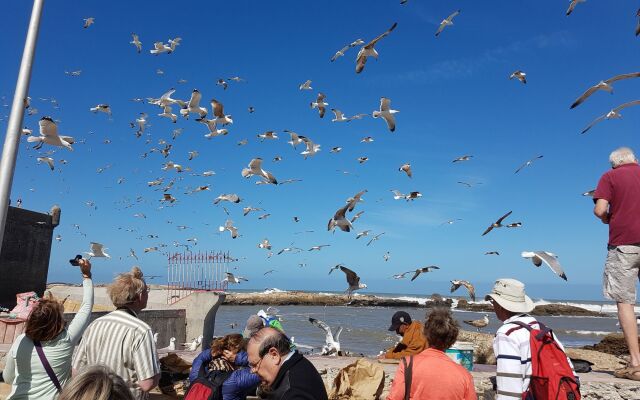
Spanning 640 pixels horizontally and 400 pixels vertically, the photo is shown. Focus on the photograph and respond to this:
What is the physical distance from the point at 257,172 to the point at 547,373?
8.95 metres

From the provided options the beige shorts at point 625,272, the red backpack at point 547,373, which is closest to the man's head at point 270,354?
the red backpack at point 547,373

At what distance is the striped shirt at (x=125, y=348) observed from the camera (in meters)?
2.74

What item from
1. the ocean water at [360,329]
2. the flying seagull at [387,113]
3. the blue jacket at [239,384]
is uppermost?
the flying seagull at [387,113]

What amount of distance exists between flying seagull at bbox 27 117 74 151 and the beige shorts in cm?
706

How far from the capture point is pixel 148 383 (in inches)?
107

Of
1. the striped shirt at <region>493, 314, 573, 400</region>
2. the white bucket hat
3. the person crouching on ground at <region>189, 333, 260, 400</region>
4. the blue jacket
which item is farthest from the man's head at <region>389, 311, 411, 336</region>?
the striped shirt at <region>493, 314, 573, 400</region>

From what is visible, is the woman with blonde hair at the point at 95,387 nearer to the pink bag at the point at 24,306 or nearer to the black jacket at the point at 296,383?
the black jacket at the point at 296,383

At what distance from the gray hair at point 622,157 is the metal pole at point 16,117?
575 cm

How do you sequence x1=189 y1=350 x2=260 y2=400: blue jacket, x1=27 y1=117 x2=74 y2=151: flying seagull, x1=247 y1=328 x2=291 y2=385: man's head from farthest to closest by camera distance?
x1=27 y1=117 x2=74 y2=151: flying seagull, x1=189 y1=350 x2=260 y2=400: blue jacket, x1=247 y1=328 x2=291 y2=385: man's head

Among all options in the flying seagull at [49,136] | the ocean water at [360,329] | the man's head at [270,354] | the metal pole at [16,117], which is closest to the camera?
the man's head at [270,354]

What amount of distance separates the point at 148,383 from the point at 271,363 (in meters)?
0.80

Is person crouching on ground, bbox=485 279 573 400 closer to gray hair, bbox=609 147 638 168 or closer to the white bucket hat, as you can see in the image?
the white bucket hat

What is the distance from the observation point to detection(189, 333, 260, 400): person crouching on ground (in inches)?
129

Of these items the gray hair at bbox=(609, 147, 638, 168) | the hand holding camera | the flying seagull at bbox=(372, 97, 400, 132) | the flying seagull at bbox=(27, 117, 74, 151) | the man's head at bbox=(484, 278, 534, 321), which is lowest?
the man's head at bbox=(484, 278, 534, 321)
